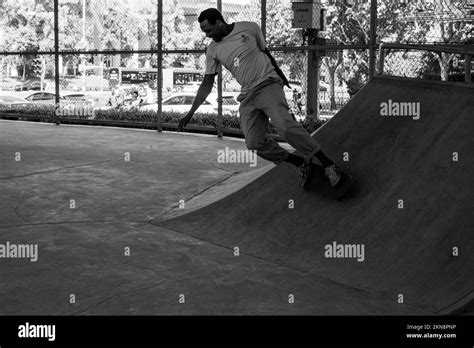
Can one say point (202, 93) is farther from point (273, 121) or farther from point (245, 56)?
point (273, 121)

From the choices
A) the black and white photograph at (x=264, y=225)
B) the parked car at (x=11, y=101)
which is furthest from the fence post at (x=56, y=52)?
the parked car at (x=11, y=101)

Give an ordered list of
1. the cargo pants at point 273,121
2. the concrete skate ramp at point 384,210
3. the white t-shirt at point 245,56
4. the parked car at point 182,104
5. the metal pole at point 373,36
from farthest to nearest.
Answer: the parked car at point 182,104 → the metal pole at point 373,36 → the white t-shirt at point 245,56 → the cargo pants at point 273,121 → the concrete skate ramp at point 384,210

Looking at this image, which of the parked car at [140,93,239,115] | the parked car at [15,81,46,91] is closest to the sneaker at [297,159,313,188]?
the parked car at [140,93,239,115]

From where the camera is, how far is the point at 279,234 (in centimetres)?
577

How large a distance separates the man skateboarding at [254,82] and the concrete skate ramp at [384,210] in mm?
452

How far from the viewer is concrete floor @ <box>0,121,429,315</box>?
14.2 ft

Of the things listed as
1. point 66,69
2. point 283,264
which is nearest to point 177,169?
point 283,264

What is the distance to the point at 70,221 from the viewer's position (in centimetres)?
654

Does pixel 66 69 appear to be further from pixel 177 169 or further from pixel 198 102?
pixel 198 102

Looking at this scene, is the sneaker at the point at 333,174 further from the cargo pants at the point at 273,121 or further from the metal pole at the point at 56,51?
the metal pole at the point at 56,51

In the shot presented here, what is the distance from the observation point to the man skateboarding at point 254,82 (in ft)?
19.6

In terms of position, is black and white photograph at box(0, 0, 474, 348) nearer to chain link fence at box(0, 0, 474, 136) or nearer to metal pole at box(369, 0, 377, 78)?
chain link fence at box(0, 0, 474, 136)

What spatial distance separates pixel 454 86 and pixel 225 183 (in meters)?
3.22

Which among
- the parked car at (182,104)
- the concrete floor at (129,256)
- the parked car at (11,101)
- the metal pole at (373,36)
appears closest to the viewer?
the concrete floor at (129,256)
